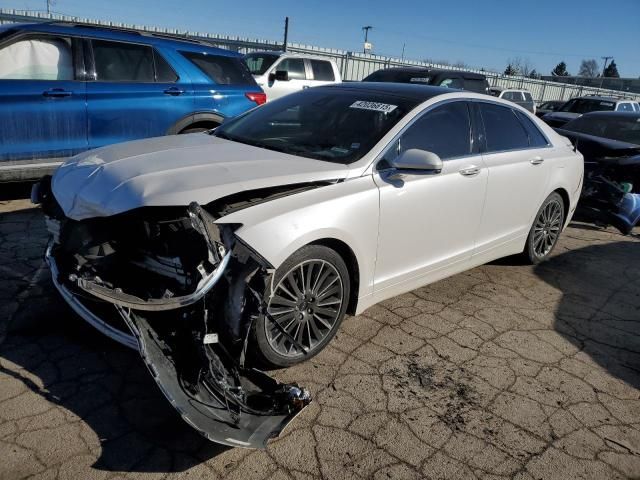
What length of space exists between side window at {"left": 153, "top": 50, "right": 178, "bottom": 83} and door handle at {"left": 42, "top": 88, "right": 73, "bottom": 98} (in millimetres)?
1088

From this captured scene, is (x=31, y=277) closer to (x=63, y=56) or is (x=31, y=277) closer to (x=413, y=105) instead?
(x=63, y=56)

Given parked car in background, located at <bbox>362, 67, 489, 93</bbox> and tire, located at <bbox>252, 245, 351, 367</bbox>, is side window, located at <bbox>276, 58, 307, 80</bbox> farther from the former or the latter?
tire, located at <bbox>252, 245, 351, 367</bbox>

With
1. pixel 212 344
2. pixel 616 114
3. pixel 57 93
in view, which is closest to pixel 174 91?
pixel 57 93

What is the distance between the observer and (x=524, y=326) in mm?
3967

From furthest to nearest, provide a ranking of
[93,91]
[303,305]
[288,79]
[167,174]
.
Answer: [288,79] → [93,91] → [303,305] → [167,174]

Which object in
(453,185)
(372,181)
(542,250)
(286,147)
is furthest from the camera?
(542,250)

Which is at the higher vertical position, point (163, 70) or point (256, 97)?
point (163, 70)

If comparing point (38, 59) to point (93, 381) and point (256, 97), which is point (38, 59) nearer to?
point (256, 97)

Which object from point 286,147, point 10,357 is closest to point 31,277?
point 10,357

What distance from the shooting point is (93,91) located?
5.54 m

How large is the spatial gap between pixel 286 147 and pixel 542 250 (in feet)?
10.3

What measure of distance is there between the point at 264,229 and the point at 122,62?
4291 millimetres

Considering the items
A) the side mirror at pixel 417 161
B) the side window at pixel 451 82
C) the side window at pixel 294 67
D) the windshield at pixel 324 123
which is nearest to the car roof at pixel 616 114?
the side window at pixel 451 82

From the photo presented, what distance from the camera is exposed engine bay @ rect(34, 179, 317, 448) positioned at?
2402mm
